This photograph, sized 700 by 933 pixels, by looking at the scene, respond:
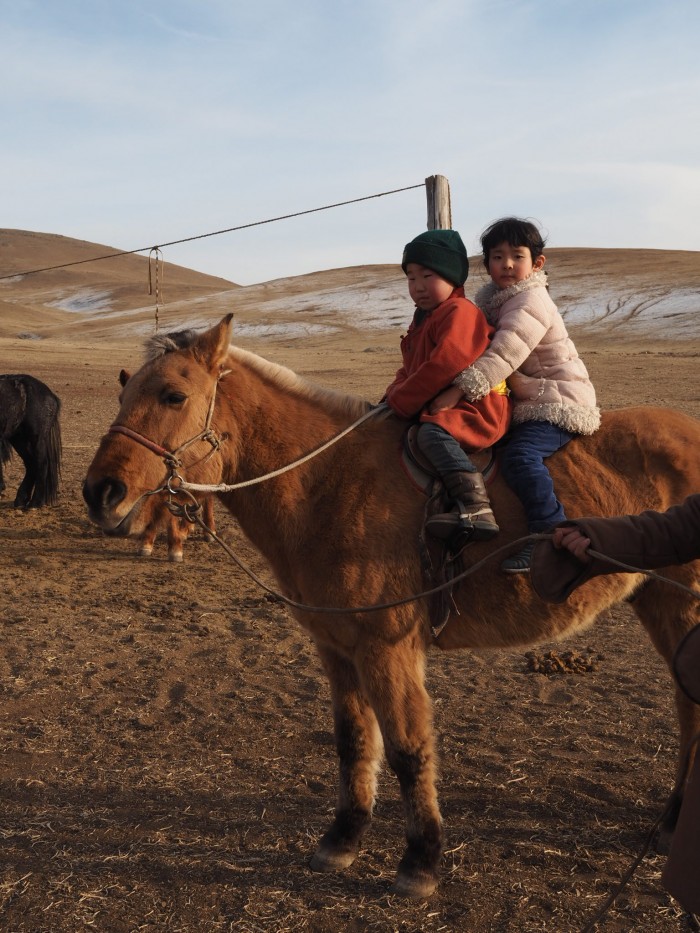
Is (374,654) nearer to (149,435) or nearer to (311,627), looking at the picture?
(311,627)

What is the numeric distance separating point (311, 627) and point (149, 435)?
1.10 metres

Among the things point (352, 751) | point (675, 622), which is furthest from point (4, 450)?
point (675, 622)

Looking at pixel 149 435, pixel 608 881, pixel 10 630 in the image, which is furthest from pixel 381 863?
pixel 10 630

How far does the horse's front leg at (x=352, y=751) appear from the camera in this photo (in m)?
3.67

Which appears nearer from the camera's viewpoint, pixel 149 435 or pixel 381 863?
pixel 149 435

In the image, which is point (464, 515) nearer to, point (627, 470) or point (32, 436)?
point (627, 470)

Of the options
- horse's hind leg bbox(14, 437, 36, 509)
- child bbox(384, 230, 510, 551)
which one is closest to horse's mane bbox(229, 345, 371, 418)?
child bbox(384, 230, 510, 551)

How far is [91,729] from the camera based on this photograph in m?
4.91

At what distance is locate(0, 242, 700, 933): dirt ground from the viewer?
11.0 ft

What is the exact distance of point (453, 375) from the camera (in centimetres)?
354

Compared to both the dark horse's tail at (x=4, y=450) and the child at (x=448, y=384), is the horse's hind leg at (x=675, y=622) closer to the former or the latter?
the child at (x=448, y=384)

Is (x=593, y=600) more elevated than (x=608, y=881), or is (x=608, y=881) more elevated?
(x=593, y=600)

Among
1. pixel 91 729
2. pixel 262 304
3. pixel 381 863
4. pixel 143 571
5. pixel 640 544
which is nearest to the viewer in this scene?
pixel 640 544

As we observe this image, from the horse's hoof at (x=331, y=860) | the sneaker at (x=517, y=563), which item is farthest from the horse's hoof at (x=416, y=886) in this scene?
the sneaker at (x=517, y=563)
